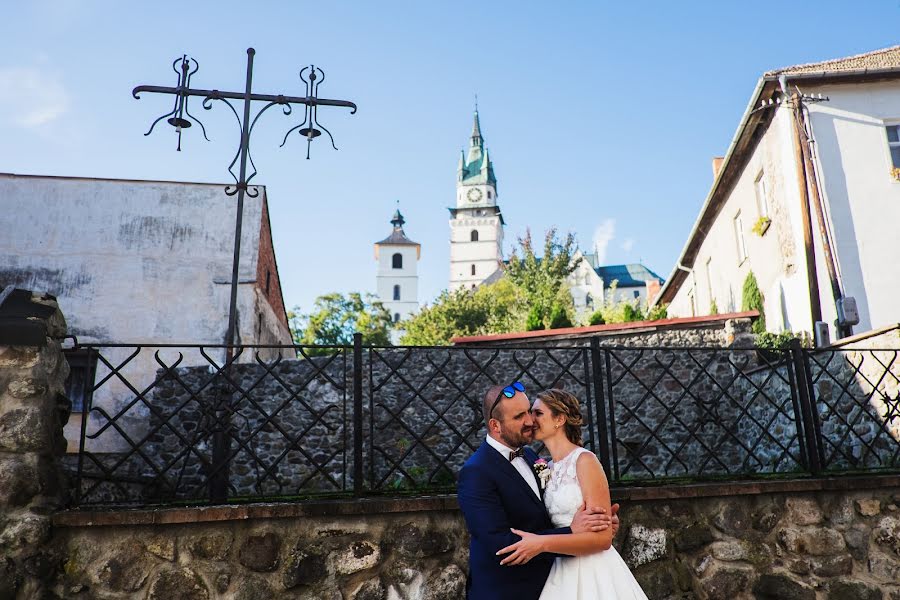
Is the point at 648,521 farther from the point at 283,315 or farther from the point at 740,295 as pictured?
the point at 283,315

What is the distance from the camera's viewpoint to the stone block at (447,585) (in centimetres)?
361

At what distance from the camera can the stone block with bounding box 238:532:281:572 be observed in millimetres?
3461

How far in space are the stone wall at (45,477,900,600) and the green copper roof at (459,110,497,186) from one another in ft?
264

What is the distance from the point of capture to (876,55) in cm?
1292

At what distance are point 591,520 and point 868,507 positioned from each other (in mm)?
2688

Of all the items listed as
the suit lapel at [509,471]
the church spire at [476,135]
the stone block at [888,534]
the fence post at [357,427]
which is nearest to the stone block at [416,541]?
the fence post at [357,427]

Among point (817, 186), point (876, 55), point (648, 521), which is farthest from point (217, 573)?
point (876, 55)

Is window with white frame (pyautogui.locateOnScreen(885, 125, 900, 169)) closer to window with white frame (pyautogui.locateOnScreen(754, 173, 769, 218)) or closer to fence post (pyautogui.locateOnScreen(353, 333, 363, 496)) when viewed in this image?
window with white frame (pyautogui.locateOnScreen(754, 173, 769, 218))

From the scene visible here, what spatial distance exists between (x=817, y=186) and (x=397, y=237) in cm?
5675

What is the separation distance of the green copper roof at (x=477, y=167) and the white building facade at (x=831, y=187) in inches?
2817

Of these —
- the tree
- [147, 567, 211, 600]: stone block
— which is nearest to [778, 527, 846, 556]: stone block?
[147, 567, 211, 600]: stone block

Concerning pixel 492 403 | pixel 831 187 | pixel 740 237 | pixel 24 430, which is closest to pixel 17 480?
pixel 24 430

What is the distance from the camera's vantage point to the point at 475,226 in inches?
3012

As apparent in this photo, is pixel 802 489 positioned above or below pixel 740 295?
below
